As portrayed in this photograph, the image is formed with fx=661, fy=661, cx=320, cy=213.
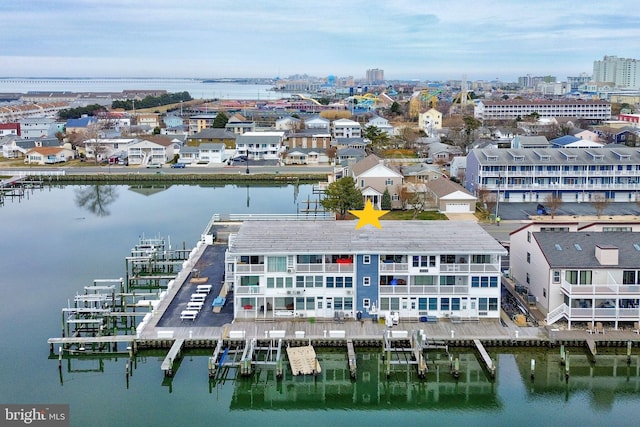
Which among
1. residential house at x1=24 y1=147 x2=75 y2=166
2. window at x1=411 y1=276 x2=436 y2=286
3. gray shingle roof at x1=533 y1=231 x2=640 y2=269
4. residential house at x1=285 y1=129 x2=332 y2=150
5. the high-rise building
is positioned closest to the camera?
gray shingle roof at x1=533 y1=231 x2=640 y2=269

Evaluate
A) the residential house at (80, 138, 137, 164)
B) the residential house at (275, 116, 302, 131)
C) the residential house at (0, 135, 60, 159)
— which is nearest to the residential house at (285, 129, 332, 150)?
the residential house at (275, 116, 302, 131)

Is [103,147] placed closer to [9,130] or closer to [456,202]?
[9,130]

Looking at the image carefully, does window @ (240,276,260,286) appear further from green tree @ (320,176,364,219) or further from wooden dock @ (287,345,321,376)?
green tree @ (320,176,364,219)

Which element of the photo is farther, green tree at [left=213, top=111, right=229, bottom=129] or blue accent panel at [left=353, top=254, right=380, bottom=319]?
green tree at [left=213, top=111, right=229, bottom=129]

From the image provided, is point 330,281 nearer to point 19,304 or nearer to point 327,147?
point 19,304

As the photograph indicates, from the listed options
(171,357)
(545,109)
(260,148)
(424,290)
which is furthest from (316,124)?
(171,357)

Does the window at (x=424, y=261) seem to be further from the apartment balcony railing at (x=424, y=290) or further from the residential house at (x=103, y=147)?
the residential house at (x=103, y=147)

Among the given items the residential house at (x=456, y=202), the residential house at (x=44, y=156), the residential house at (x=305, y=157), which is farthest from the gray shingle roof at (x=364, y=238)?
the residential house at (x=44, y=156)
